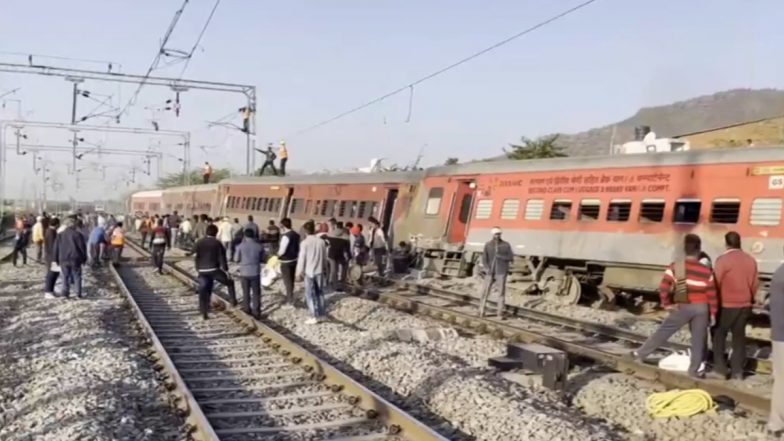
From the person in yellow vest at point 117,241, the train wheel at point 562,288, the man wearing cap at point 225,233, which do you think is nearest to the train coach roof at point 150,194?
the person in yellow vest at point 117,241

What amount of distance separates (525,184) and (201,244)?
8123mm

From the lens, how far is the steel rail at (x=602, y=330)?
10789 mm

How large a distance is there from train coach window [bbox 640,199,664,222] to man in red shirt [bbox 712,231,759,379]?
592 cm

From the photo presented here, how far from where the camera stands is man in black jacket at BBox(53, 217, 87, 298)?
57.0 feet

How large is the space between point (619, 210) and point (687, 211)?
5.53 ft

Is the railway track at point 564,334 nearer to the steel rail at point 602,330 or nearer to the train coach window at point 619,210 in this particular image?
the steel rail at point 602,330

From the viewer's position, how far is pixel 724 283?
389 inches

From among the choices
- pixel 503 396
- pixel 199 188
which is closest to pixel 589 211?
pixel 503 396

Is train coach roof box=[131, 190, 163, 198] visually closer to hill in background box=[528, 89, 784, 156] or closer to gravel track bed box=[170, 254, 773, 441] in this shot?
hill in background box=[528, 89, 784, 156]

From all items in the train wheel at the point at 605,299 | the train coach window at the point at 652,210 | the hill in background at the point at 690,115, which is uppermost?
the hill in background at the point at 690,115

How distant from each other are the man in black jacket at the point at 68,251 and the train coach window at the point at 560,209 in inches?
402

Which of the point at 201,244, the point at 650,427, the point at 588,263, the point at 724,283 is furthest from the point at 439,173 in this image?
the point at 650,427

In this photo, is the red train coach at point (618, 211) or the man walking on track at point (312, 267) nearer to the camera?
the red train coach at point (618, 211)

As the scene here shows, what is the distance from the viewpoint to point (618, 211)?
659 inches
